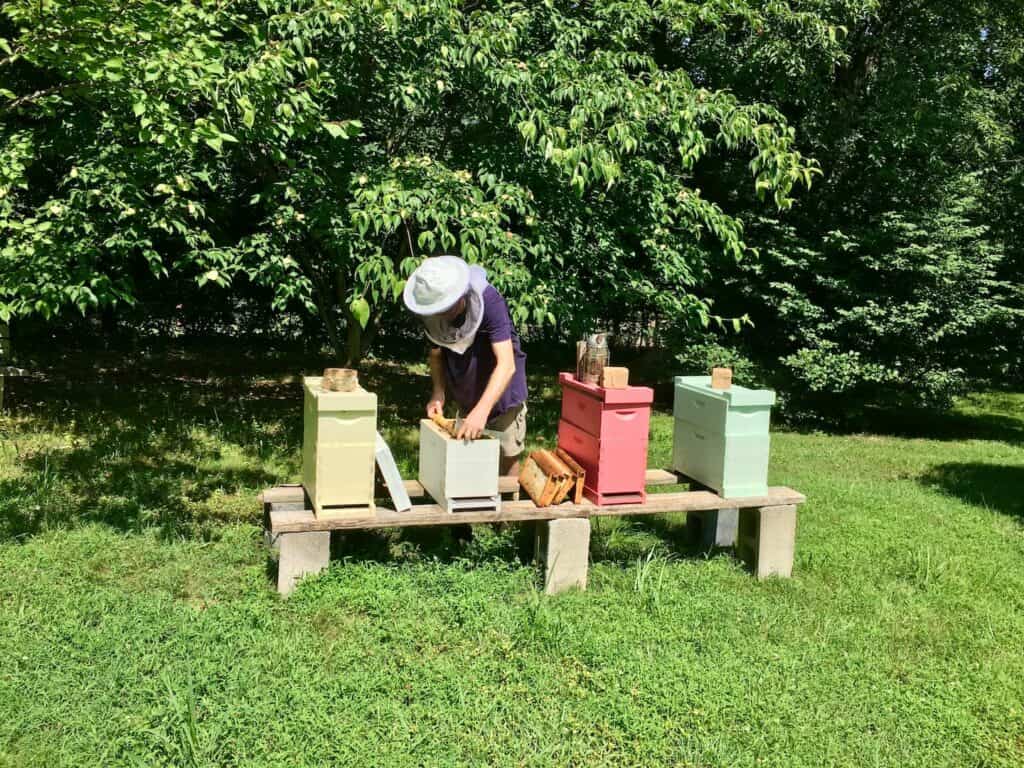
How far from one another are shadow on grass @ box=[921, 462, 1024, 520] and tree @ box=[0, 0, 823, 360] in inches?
102

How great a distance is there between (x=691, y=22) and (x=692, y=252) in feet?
6.49

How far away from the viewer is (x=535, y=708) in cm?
332

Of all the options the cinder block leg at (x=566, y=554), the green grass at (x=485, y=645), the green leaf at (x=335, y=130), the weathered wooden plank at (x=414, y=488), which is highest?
the green leaf at (x=335, y=130)

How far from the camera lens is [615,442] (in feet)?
14.3

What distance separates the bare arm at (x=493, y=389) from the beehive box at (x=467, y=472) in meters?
0.06

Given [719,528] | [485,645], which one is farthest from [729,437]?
[485,645]

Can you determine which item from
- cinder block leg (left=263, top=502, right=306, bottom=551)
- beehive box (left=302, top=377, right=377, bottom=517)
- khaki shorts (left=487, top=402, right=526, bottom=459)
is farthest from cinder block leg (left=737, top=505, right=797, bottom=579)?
cinder block leg (left=263, top=502, right=306, bottom=551)

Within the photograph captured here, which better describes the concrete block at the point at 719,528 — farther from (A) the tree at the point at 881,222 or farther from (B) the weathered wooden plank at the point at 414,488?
Result: (A) the tree at the point at 881,222

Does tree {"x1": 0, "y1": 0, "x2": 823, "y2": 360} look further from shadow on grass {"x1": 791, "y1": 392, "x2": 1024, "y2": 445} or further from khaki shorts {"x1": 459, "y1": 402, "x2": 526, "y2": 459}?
shadow on grass {"x1": 791, "y1": 392, "x2": 1024, "y2": 445}

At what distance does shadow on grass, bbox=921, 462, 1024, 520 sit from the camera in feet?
22.3

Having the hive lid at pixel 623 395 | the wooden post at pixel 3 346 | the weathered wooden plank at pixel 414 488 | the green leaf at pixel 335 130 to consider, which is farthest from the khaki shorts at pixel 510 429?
the wooden post at pixel 3 346

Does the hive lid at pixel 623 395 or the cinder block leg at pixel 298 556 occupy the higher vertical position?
the hive lid at pixel 623 395

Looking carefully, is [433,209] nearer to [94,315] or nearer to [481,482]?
[481,482]

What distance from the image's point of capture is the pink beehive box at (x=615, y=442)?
433 centimetres
